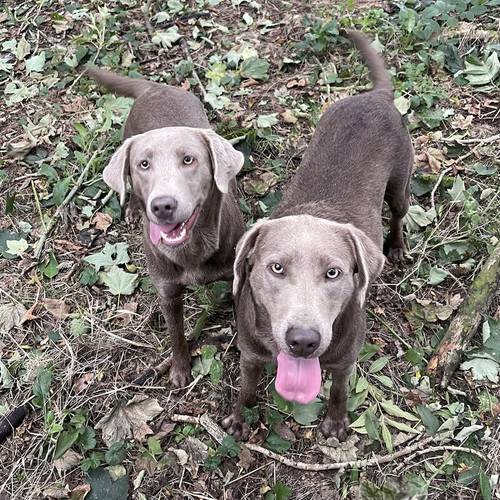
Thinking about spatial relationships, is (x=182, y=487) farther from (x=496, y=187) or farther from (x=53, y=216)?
(x=496, y=187)

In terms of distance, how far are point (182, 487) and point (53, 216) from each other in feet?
8.06

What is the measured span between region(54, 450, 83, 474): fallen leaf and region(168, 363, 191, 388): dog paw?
2.43 ft

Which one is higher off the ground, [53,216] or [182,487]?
[53,216]

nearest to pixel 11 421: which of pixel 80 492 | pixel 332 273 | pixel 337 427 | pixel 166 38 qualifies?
pixel 80 492

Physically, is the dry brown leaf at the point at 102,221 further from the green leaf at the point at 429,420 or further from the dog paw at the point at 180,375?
the green leaf at the point at 429,420

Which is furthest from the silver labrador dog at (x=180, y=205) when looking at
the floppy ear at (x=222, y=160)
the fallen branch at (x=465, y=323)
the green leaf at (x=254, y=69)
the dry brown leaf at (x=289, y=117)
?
the green leaf at (x=254, y=69)

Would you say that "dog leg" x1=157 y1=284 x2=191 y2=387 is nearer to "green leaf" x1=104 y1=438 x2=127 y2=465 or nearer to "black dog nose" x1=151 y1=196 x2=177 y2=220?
"green leaf" x1=104 y1=438 x2=127 y2=465

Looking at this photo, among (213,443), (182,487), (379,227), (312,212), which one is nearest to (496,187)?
(379,227)

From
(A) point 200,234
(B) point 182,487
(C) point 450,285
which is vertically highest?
(A) point 200,234

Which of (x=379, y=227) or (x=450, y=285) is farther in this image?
(x=450, y=285)

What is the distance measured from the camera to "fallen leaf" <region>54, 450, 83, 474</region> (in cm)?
374

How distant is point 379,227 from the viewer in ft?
12.9

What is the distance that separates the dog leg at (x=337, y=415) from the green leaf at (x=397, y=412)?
0.26 meters

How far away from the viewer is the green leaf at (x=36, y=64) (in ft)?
20.2
